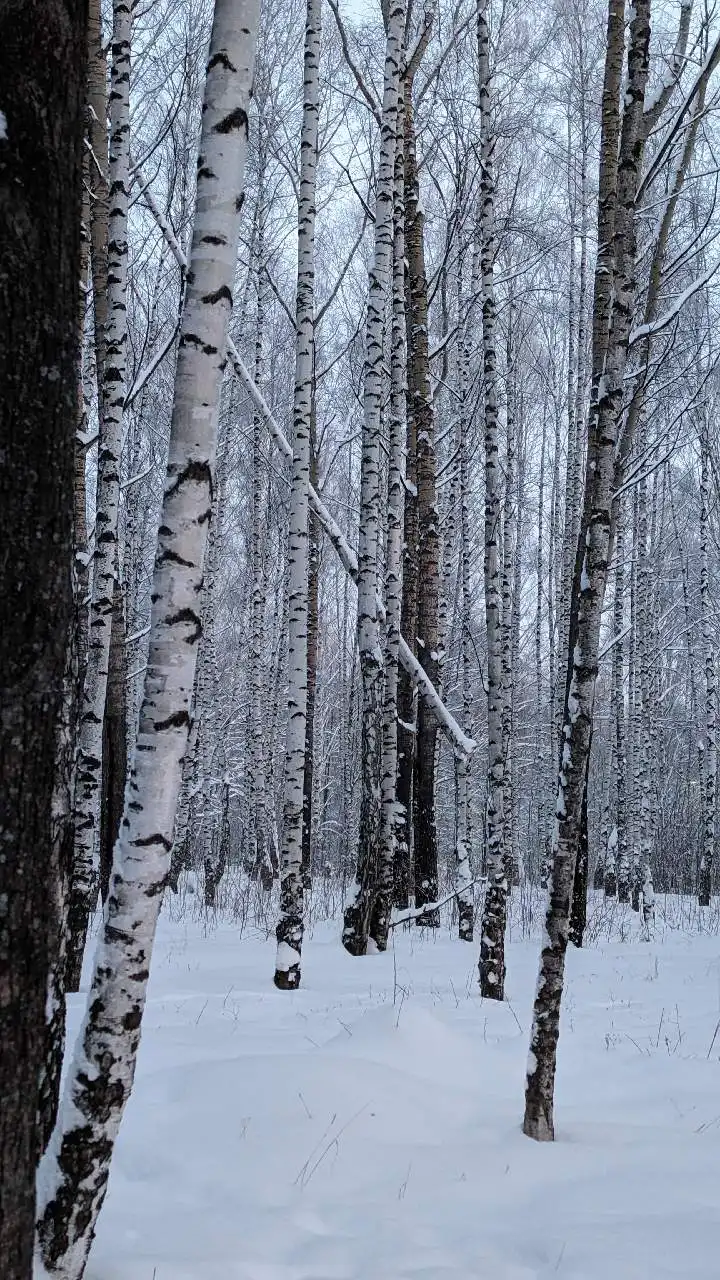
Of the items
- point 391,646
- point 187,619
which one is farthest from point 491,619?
point 187,619

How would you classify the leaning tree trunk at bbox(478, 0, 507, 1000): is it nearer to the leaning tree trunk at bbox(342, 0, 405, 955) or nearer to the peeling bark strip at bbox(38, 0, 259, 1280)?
the leaning tree trunk at bbox(342, 0, 405, 955)

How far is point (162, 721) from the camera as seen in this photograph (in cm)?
217

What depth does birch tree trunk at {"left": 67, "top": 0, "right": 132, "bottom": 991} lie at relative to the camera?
5207 mm

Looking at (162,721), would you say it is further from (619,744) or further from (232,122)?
(619,744)

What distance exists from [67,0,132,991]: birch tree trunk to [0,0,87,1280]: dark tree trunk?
3716 millimetres

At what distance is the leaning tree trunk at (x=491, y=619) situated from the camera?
593 cm

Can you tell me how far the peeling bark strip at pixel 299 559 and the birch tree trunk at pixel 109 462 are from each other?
1176 millimetres

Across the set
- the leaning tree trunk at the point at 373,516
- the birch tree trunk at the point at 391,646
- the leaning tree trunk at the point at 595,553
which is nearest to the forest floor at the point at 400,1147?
the leaning tree trunk at the point at 595,553

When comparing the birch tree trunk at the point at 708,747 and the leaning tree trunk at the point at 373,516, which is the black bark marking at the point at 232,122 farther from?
the birch tree trunk at the point at 708,747

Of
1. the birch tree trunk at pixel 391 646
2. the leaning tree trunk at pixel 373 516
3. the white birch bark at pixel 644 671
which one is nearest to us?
the leaning tree trunk at pixel 373 516

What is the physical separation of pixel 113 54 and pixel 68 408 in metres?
4.70

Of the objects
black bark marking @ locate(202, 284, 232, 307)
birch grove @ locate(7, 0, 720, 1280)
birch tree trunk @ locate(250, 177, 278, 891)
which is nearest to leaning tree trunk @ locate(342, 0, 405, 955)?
birch grove @ locate(7, 0, 720, 1280)

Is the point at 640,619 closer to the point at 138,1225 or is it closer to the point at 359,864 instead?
the point at 359,864

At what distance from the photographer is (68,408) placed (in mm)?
1660
